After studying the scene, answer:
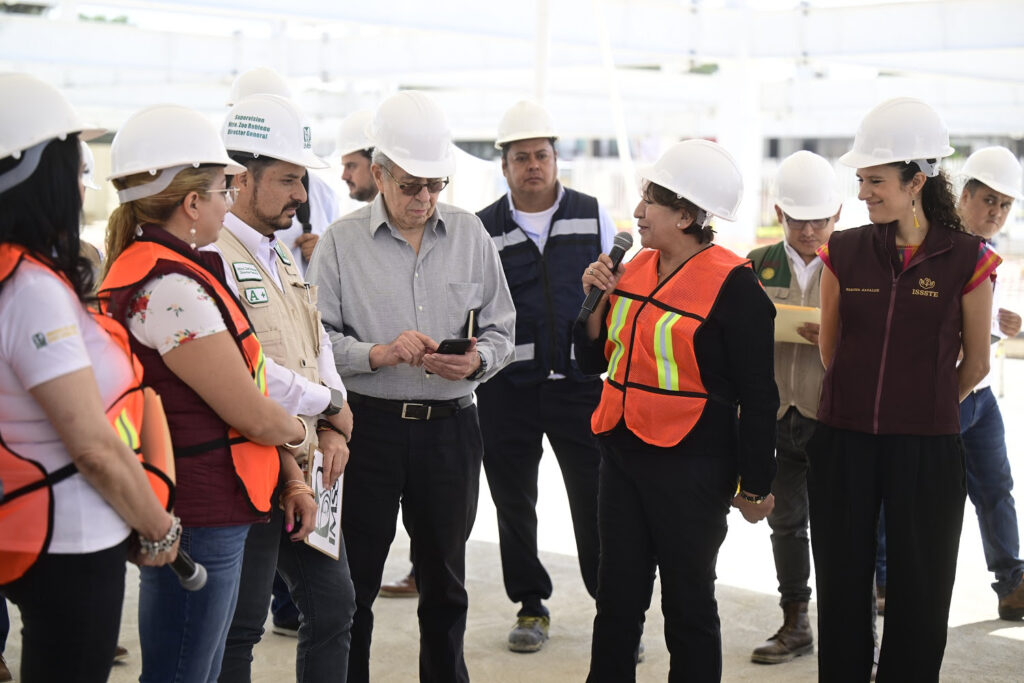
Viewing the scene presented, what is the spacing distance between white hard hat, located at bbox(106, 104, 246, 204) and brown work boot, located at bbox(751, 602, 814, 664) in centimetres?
298

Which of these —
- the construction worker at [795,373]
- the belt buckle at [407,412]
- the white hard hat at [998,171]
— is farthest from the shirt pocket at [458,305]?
the white hard hat at [998,171]

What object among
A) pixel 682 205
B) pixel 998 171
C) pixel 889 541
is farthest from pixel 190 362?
pixel 998 171

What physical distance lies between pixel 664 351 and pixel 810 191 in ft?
4.96

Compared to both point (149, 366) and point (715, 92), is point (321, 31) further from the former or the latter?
point (149, 366)

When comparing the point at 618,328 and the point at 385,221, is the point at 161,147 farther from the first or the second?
the point at 618,328

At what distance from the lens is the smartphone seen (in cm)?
336

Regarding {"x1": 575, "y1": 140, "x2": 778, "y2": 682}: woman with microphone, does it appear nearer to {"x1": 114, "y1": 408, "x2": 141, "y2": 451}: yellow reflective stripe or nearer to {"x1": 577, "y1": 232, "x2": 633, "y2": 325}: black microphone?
{"x1": 577, "y1": 232, "x2": 633, "y2": 325}: black microphone

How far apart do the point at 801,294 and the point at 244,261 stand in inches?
93.7

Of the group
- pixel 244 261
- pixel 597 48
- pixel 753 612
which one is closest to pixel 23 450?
pixel 244 261

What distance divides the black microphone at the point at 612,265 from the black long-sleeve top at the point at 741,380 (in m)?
0.38

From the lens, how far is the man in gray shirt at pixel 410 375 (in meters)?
3.50

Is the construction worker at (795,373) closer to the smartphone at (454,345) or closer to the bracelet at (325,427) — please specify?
the smartphone at (454,345)

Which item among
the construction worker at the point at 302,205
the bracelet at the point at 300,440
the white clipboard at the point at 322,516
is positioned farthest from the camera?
the construction worker at the point at 302,205

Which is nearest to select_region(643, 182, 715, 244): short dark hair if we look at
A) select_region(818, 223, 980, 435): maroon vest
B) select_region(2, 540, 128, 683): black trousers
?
select_region(818, 223, 980, 435): maroon vest
